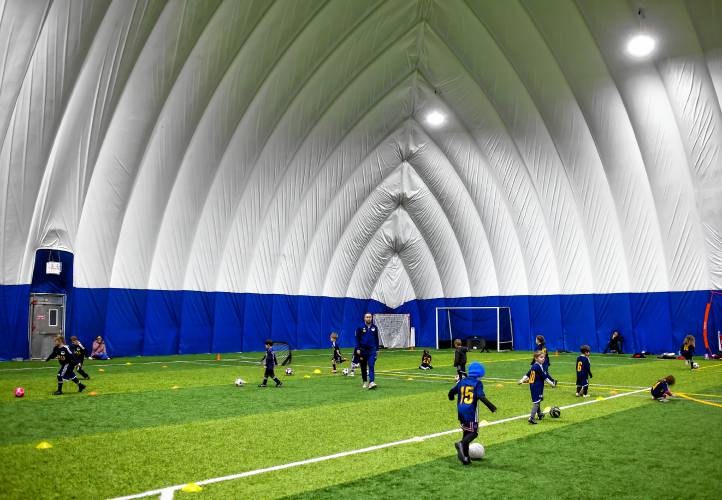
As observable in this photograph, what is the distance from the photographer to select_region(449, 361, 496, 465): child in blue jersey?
8648 mm

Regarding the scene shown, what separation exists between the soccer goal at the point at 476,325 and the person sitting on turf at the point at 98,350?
24525 mm

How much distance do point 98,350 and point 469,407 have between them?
87.6ft

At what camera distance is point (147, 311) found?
33.5 metres

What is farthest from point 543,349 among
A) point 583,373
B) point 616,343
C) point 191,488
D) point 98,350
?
point 98,350

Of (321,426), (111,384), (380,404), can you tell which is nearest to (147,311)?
(111,384)

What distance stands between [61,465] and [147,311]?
2617 centimetres

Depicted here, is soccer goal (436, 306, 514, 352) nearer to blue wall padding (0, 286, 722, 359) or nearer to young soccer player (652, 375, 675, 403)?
blue wall padding (0, 286, 722, 359)

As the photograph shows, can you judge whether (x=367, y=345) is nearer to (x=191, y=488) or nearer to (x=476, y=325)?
(x=191, y=488)

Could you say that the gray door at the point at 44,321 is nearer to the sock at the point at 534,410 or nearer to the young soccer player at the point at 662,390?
the sock at the point at 534,410

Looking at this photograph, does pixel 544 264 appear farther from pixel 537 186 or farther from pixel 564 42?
pixel 564 42

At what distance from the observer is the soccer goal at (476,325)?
141 ft

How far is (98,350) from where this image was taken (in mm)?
30922

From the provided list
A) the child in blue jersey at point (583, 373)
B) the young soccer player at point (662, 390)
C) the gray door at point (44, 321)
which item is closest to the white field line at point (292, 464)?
the child in blue jersey at point (583, 373)

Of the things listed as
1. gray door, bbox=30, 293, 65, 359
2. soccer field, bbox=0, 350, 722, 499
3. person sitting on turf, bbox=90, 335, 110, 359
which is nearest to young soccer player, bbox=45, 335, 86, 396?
soccer field, bbox=0, 350, 722, 499
